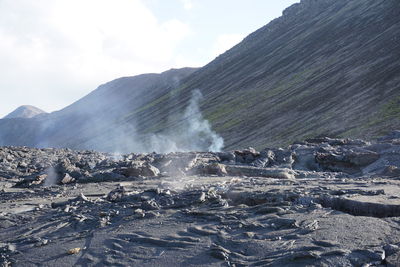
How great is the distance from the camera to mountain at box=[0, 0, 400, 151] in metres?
44.2

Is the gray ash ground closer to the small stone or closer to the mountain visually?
the small stone

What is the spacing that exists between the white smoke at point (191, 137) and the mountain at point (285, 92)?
867mm

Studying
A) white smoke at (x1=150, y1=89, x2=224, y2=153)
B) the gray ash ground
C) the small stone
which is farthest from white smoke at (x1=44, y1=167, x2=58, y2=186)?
white smoke at (x1=150, y1=89, x2=224, y2=153)

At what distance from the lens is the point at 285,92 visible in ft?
198

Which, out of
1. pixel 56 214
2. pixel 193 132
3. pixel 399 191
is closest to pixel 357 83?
pixel 193 132

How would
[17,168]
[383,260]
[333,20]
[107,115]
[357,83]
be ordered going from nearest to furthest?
[383,260] → [17,168] → [357,83] → [333,20] → [107,115]

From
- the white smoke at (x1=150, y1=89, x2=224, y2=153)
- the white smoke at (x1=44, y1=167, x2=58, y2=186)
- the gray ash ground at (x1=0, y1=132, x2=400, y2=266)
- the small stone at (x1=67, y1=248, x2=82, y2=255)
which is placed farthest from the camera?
the white smoke at (x1=150, y1=89, x2=224, y2=153)

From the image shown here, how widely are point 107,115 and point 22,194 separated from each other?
107m

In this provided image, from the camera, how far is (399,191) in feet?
34.4

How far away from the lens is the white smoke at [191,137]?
2107 inches

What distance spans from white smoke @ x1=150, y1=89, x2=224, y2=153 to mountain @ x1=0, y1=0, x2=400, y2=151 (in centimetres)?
87

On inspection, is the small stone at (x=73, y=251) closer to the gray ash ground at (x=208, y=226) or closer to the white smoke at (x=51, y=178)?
the gray ash ground at (x=208, y=226)

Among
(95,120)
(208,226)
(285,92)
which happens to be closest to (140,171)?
(208,226)

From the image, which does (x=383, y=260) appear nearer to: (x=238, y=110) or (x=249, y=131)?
(x=249, y=131)
